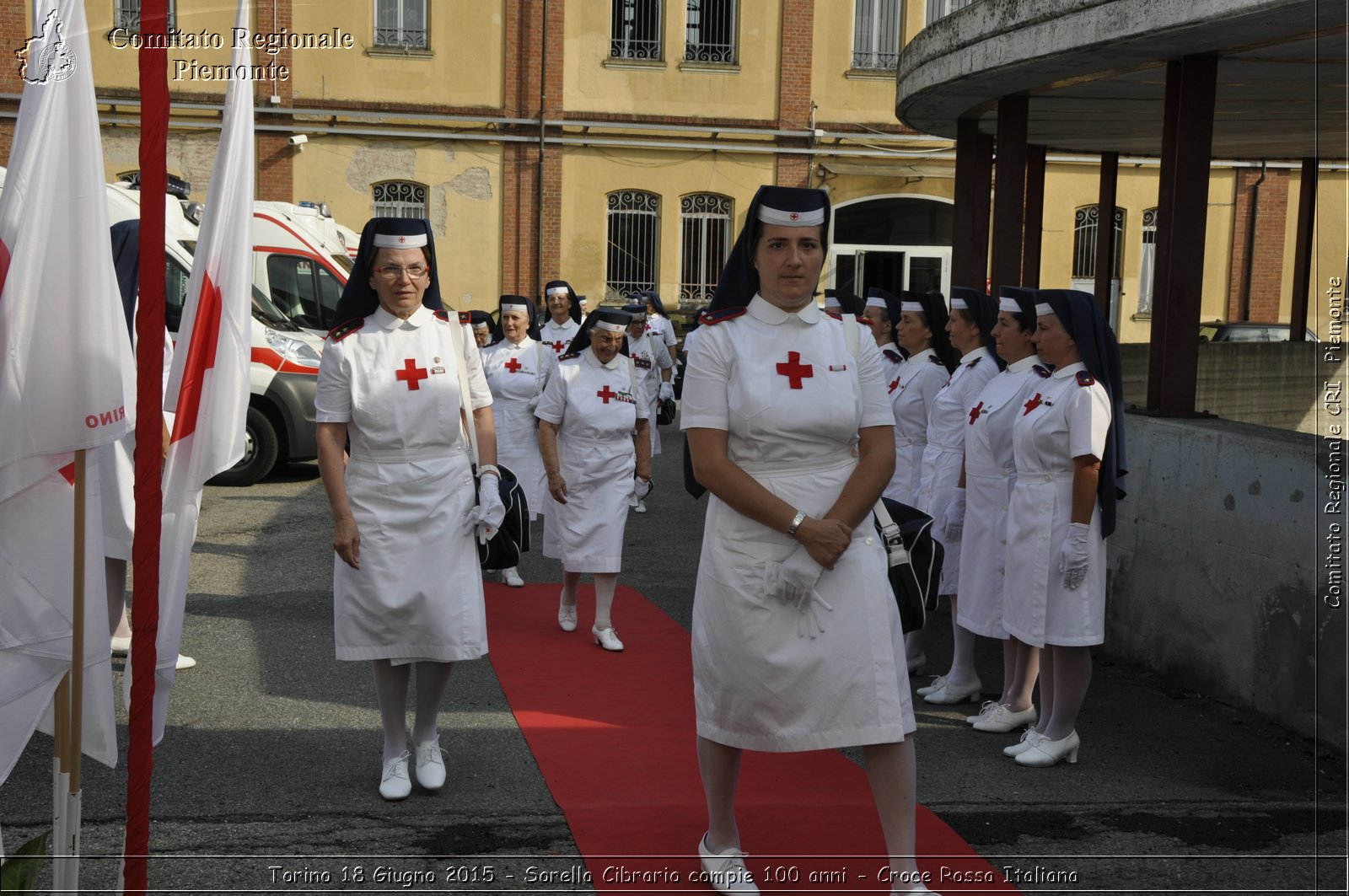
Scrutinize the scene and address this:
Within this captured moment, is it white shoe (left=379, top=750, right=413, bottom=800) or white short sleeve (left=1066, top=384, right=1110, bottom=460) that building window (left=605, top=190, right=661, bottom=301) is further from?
white shoe (left=379, top=750, right=413, bottom=800)

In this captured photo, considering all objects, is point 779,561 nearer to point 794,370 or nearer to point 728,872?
point 794,370

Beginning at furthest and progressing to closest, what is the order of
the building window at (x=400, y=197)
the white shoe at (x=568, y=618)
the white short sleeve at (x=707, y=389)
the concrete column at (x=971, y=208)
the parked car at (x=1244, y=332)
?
1. the building window at (x=400, y=197)
2. the parked car at (x=1244, y=332)
3. the concrete column at (x=971, y=208)
4. the white shoe at (x=568, y=618)
5. the white short sleeve at (x=707, y=389)

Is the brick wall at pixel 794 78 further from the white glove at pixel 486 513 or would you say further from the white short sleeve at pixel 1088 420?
the white glove at pixel 486 513

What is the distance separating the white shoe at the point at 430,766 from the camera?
5.32 m

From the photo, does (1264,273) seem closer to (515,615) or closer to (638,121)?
(638,121)

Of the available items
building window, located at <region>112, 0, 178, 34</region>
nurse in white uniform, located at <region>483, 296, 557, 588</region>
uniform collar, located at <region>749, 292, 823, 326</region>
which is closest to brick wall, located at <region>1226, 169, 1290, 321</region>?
building window, located at <region>112, 0, 178, 34</region>

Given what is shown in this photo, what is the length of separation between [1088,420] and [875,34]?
23.8 m

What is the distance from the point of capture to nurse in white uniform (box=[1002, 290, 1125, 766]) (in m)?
5.71

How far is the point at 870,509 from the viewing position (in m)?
4.22

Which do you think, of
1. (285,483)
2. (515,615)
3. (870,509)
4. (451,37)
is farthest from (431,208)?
(870,509)

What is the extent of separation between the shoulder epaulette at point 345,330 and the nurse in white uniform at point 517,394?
549 centimetres

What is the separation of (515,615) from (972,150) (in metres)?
5.81


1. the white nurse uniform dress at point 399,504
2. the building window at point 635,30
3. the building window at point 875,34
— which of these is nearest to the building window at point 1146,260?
the building window at point 875,34

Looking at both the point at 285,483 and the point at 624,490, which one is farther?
the point at 285,483
